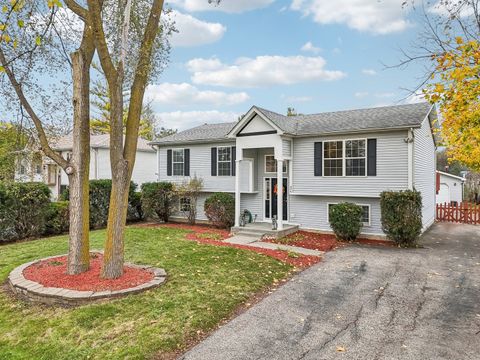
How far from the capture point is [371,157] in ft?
38.3

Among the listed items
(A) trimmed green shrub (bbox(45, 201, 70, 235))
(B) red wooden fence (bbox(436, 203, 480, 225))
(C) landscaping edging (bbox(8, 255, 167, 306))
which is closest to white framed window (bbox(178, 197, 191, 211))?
(A) trimmed green shrub (bbox(45, 201, 70, 235))

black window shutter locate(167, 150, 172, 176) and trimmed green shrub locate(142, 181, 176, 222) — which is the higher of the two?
black window shutter locate(167, 150, 172, 176)

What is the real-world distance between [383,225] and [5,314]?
10.6 metres

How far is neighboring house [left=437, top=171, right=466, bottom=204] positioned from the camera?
23.1 metres

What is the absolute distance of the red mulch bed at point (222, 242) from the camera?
346 inches

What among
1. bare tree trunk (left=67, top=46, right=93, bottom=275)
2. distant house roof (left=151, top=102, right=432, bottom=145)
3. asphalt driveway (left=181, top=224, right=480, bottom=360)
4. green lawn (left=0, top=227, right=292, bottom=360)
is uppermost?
distant house roof (left=151, top=102, right=432, bottom=145)

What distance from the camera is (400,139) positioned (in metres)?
11.2

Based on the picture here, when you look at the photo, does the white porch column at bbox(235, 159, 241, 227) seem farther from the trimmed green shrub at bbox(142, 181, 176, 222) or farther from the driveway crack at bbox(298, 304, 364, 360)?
the driveway crack at bbox(298, 304, 364, 360)

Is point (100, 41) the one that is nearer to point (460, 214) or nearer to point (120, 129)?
point (120, 129)

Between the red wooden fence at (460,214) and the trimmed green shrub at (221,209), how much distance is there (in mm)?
11539

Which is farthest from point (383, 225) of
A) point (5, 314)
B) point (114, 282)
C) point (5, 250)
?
point (5, 250)

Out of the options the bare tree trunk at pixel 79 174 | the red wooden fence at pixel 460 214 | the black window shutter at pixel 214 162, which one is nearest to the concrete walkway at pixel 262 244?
the black window shutter at pixel 214 162

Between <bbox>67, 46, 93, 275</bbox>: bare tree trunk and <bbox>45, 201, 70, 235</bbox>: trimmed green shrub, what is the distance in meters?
7.38

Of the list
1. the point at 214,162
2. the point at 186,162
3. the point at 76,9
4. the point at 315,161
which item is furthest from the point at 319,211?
the point at 76,9
